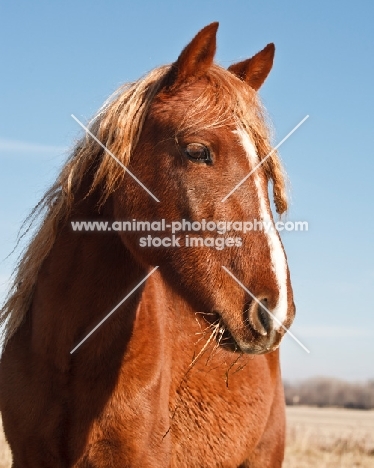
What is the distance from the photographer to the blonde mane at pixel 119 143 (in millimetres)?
3404

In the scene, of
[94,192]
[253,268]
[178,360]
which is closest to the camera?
[253,268]

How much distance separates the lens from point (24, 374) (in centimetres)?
371

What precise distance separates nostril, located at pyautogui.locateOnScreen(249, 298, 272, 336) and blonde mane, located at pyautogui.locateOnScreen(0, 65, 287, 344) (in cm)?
88

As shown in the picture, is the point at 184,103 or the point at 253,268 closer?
the point at 253,268

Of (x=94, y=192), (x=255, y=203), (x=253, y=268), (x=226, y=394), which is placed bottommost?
(x=226, y=394)

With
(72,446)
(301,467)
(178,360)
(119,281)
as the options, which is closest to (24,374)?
(72,446)

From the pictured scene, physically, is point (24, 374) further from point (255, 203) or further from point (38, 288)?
point (255, 203)

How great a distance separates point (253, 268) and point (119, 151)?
110 centimetres

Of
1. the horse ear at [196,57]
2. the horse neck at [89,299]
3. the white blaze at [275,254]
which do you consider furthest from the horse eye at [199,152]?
the horse neck at [89,299]

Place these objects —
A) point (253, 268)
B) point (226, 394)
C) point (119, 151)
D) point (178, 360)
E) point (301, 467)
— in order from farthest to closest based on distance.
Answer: point (301, 467), point (226, 394), point (178, 360), point (119, 151), point (253, 268)

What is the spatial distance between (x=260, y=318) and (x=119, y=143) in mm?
1326

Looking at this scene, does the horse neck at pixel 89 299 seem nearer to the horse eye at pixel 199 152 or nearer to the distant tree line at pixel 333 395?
the horse eye at pixel 199 152

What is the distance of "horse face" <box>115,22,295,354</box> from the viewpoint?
295 cm

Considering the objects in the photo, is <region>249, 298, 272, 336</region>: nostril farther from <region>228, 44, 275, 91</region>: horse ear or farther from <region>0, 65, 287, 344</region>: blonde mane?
<region>228, 44, 275, 91</region>: horse ear
